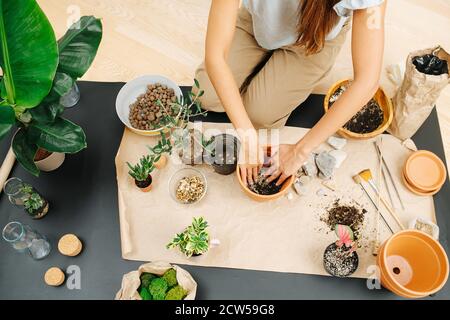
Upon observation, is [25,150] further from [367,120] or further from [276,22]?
[367,120]

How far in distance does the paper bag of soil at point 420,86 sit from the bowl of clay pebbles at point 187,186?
636 millimetres

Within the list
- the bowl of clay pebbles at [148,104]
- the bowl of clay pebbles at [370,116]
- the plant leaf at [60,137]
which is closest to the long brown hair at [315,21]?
the bowl of clay pebbles at [370,116]

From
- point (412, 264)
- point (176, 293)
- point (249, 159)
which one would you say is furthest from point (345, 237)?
point (176, 293)

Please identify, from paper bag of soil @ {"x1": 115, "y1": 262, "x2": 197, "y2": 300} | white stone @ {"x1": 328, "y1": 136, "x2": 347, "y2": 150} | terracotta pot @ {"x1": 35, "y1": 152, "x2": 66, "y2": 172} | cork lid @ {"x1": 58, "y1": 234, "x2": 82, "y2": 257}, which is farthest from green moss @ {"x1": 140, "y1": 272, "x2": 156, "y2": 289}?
white stone @ {"x1": 328, "y1": 136, "x2": 347, "y2": 150}

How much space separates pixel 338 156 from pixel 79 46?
803 mm

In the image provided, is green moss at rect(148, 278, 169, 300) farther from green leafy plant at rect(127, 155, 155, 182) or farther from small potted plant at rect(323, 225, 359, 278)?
small potted plant at rect(323, 225, 359, 278)

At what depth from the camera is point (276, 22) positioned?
1.18 meters

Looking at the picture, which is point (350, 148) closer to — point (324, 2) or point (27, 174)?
point (324, 2)

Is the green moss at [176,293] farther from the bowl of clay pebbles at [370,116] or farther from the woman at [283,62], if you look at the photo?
the bowl of clay pebbles at [370,116]

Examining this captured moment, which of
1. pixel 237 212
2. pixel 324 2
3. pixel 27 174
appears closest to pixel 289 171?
pixel 237 212

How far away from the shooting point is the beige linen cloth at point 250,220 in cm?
114

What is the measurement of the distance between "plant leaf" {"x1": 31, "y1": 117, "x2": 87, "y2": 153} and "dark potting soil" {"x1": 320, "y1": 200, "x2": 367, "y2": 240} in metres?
0.72

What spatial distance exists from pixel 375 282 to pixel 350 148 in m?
0.41

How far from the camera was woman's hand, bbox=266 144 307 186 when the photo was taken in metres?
1.16
